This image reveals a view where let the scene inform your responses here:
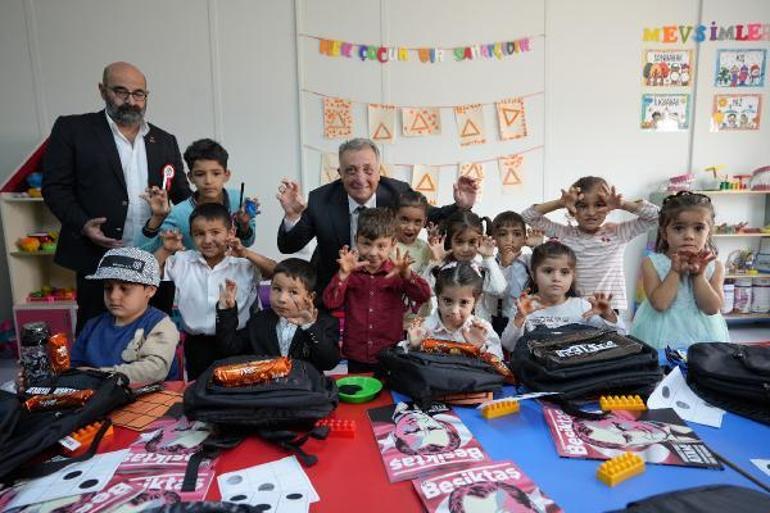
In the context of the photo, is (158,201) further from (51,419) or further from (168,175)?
(51,419)

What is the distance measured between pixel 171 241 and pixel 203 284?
10.1 inches

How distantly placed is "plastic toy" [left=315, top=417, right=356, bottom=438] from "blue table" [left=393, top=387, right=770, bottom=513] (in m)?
0.30

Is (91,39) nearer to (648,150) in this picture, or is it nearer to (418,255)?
(418,255)

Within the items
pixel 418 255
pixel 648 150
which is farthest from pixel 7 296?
pixel 648 150

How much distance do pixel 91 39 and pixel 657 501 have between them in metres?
4.91

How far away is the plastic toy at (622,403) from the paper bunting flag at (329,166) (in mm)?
3331

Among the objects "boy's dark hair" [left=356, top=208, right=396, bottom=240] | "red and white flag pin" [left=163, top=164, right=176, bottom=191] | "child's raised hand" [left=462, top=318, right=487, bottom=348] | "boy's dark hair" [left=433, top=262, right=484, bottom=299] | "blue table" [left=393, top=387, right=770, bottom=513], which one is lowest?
"blue table" [left=393, top=387, right=770, bottom=513]

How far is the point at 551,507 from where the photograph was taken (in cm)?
85

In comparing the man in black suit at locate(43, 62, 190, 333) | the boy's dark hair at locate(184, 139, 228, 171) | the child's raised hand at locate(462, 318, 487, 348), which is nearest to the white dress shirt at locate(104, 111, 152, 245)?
the man in black suit at locate(43, 62, 190, 333)

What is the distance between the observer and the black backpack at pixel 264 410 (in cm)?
108

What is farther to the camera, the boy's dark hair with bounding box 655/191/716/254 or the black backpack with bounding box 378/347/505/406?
the boy's dark hair with bounding box 655/191/716/254

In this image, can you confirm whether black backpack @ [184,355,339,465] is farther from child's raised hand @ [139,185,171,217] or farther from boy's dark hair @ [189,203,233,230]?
child's raised hand @ [139,185,171,217]

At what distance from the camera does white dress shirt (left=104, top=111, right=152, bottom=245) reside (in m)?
2.30

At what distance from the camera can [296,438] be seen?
1.08 meters
